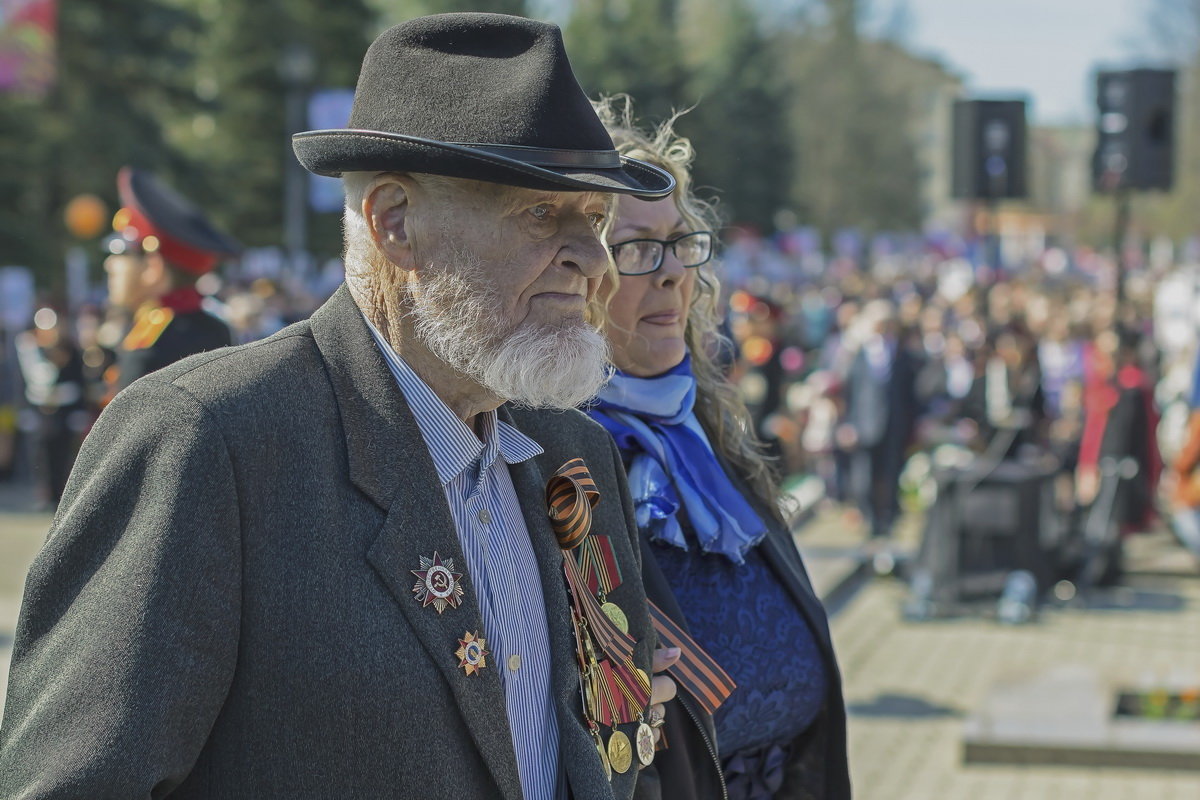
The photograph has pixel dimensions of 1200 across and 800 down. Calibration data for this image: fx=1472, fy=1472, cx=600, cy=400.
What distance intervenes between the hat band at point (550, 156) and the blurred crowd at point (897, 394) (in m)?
7.41

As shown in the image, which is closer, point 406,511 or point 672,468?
point 406,511

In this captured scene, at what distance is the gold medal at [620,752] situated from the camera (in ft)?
7.20

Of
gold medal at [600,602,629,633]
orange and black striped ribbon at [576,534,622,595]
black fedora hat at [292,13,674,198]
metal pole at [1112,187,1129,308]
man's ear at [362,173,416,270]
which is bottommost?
metal pole at [1112,187,1129,308]

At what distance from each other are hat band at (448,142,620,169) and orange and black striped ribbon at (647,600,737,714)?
0.85m

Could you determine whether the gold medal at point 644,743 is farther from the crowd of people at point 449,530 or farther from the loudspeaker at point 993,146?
the loudspeaker at point 993,146

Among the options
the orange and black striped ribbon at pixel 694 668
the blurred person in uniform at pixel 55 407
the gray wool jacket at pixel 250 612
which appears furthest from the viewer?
the blurred person in uniform at pixel 55 407

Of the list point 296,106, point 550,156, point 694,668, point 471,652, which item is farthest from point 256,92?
point 471,652

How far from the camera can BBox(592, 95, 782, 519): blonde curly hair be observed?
2992 mm

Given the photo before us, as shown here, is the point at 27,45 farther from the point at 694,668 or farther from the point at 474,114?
the point at 474,114

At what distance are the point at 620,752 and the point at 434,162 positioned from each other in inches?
36.8

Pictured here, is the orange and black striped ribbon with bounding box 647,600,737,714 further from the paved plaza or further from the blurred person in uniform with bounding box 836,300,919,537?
the blurred person in uniform with bounding box 836,300,919,537

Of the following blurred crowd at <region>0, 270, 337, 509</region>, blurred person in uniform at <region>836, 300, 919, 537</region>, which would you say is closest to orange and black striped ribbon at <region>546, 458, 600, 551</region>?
blurred crowd at <region>0, 270, 337, 509</region>

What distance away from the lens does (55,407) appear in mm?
13273

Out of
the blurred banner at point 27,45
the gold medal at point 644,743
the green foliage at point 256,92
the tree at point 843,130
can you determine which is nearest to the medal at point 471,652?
the gold medal at point 644,743
